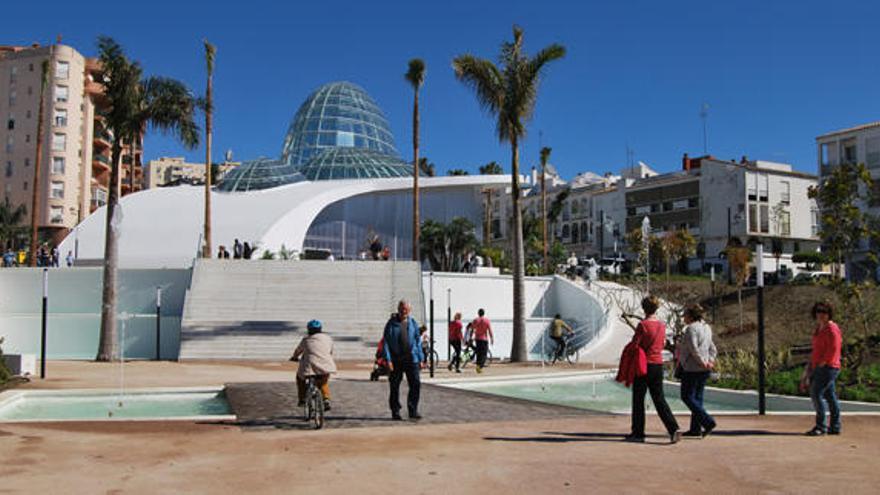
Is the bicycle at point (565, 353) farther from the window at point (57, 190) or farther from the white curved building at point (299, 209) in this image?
the window at point (57, 190)

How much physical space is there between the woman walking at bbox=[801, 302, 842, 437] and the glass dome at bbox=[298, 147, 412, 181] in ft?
164

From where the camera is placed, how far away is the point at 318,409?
31.4ft

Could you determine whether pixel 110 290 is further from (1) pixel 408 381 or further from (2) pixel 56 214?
(2) pixel 56 214

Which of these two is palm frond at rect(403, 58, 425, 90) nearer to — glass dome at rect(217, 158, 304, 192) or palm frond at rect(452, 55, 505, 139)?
palm frond at rect(452, 55, 505, 139)

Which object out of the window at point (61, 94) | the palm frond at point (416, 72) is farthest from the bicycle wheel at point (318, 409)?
the window at point (61, 94)

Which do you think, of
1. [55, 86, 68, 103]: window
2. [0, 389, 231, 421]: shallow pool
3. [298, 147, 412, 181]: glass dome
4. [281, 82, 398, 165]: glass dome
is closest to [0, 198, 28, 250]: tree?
[55, 86, 68, 103]: window

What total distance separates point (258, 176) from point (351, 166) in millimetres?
7400

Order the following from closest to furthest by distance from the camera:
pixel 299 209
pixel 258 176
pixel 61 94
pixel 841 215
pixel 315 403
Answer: pixel 315 403 < pixel 841 215 < pixel 299 209 < pixel 258 176 < pixel 61 94

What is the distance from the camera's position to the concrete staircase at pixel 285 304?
24688mm

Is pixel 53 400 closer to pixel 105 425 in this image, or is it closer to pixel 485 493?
pixel 105 425

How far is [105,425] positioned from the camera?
9.89 metres

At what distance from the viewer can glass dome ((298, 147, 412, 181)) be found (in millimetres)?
58562

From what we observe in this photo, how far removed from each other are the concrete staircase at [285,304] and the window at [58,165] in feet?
138

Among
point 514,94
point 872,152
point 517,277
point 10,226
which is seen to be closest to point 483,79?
point 514,94
